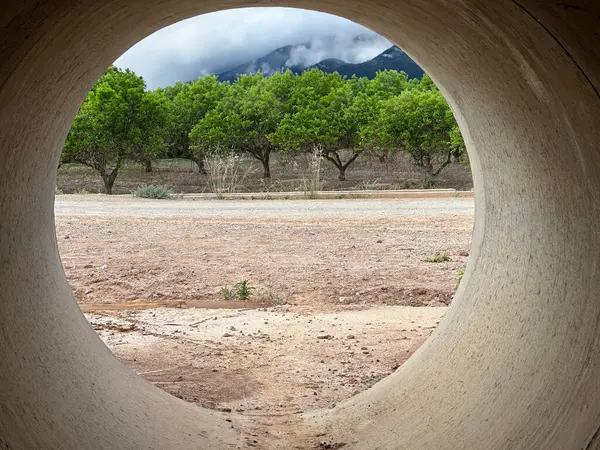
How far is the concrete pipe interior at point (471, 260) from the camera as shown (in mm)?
2957

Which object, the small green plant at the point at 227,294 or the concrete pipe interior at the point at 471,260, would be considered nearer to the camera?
the concrete pipe interior at the point at 471,260

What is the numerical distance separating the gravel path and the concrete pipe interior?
14.2m

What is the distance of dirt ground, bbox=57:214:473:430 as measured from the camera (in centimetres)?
696

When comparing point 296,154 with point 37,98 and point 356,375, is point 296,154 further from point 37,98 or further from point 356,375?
point 37,98

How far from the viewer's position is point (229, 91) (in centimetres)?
3659

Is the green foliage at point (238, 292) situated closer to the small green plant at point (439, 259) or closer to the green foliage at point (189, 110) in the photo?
the small green plant at point (439, 259)

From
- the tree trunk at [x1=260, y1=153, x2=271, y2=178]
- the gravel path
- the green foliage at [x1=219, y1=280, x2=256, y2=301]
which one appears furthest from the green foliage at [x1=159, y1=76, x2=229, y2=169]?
the green foliage at [x1=219, y1=280, x2=256, y2=301]

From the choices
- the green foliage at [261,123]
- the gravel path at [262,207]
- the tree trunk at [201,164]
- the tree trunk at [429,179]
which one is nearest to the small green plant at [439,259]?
the gravel path at [262,207]

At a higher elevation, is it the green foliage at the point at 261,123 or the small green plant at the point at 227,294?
the green foliage at the point at 261,123

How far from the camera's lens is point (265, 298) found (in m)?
10.8

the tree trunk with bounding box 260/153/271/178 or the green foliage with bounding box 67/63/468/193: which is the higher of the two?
the green foliage with bounding box 67/63/468/193

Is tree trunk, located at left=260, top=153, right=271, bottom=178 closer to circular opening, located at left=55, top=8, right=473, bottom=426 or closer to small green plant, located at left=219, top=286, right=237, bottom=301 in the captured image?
circular opening, located at left=55, top=8, right=473, bottom=426

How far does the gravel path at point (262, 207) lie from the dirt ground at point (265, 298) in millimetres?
1120

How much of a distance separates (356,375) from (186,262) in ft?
23.4
